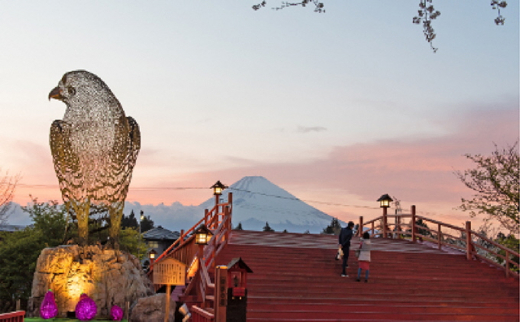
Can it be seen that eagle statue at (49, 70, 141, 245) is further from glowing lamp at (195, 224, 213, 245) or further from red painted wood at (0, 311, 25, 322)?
red painted wood at (0, 311, 25, 322)

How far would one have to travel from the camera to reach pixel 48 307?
16.1 metres

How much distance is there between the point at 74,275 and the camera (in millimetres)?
16953

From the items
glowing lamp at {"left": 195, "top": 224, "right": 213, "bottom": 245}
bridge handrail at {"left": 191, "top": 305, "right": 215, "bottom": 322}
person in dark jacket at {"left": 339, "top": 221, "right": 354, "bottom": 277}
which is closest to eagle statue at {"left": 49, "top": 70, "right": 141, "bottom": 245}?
glowing lamp at {"left": 195, "top": 224, "right": 213, "bottom": 245}

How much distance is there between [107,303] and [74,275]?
1526 mm

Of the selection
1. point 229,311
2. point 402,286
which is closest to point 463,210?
point 402,286

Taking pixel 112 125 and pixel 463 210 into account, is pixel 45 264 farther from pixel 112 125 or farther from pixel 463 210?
pixel 463 210

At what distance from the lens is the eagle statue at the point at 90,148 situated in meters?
17.5

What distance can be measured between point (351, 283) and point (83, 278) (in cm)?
977

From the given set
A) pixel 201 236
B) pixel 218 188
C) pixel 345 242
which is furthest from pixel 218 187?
pixel 345 242

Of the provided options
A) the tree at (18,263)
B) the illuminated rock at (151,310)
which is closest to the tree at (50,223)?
the tree at (18,263)

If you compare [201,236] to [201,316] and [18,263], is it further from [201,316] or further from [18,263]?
[18,263]

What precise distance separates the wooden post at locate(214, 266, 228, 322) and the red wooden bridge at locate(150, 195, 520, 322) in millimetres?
100

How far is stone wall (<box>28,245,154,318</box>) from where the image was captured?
16.7m

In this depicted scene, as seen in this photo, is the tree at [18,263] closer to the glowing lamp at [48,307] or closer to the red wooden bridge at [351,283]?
the glowing lamp at [48,307]
